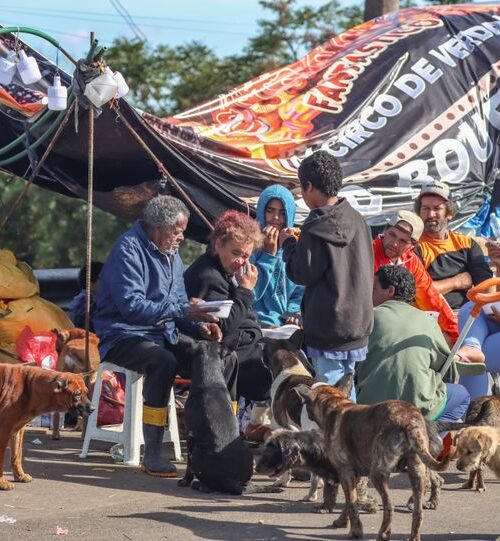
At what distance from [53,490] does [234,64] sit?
1317 centimetres

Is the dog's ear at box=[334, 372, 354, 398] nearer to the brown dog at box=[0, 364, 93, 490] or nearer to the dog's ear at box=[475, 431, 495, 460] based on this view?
the dog's ear at box=[475, 431, 495, 460]

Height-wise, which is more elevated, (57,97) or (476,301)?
(57,97)

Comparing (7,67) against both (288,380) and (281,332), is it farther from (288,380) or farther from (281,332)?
(288,380)

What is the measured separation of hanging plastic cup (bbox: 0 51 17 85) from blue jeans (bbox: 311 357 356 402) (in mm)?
3181

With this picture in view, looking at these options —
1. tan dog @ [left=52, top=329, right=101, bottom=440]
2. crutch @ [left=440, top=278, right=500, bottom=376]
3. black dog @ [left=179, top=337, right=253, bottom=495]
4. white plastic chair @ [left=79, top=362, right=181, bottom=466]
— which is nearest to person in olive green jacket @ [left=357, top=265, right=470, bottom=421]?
crutch @ [left=440, top=278, right=500, bottom=376]

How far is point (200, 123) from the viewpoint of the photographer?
10.2 m

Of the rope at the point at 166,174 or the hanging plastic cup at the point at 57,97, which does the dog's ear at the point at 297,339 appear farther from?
the hanging plastic cup at the point at 57,97

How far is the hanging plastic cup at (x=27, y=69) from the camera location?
834 cm

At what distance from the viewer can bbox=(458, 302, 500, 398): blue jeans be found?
26.3ft

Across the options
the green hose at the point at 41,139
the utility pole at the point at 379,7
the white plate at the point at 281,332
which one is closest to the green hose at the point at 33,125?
the green hose at the point at 41,139

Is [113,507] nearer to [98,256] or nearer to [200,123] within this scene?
[200,123]

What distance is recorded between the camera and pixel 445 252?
→ 9102 mm

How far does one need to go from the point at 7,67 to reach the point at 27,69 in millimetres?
151

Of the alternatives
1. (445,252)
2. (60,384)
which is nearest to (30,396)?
(60,384)
